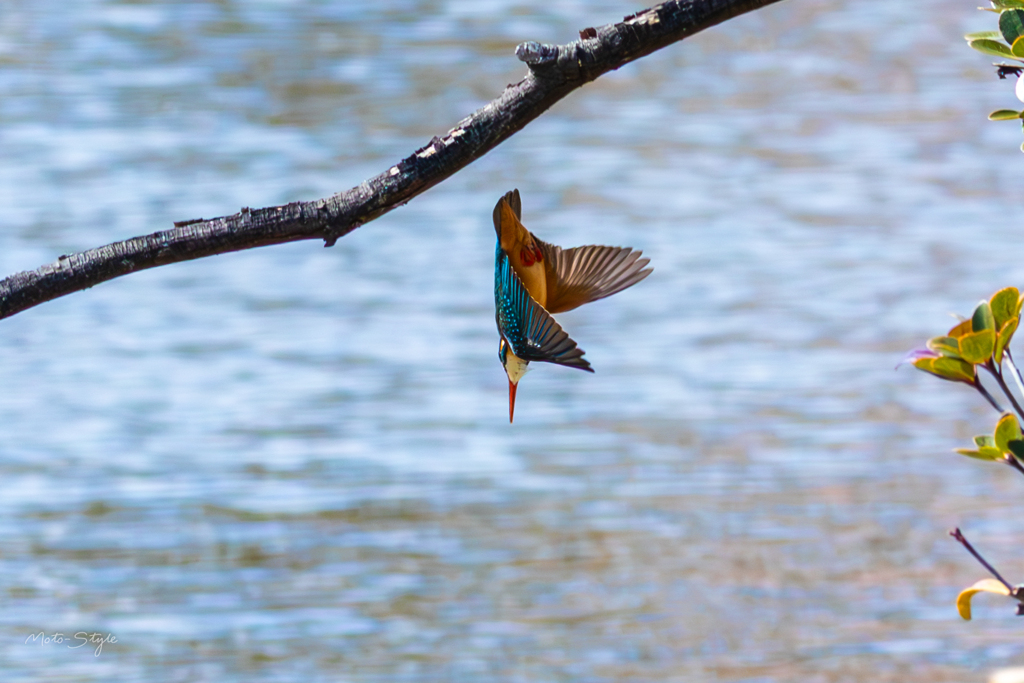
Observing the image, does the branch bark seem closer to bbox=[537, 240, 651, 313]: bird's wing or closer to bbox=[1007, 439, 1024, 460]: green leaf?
bbox=[537, 240, 651, 313]: bird's wing

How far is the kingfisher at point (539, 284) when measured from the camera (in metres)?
0.25

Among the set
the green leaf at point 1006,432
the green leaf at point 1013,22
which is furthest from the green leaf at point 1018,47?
the green leaf at point 1006,432

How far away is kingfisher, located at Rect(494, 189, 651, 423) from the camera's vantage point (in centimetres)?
25

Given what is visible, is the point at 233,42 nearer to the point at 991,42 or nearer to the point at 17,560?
the point at 17,560

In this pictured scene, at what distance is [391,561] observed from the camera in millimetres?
1031

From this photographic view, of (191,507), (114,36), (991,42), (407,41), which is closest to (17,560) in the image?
(191,507)

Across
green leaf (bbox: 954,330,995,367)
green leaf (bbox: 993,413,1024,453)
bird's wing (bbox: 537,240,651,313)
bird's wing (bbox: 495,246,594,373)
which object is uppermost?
bird's wing (bbox: 537,240,651,313)

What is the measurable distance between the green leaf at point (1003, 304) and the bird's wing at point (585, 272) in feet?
0.46

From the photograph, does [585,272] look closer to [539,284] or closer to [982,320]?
[539,284]

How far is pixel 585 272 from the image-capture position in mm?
314

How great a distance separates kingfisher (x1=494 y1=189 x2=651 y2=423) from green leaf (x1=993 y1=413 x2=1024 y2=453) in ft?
0.45

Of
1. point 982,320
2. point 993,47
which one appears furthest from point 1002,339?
point 993,47

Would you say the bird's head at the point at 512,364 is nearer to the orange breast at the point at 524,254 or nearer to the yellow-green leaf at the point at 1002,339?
the orange breast at the point at 524,254

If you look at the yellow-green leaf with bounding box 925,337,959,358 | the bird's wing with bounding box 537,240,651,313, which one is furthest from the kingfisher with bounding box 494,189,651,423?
the yellow-green leaf with bounding box 925,337,959,358
